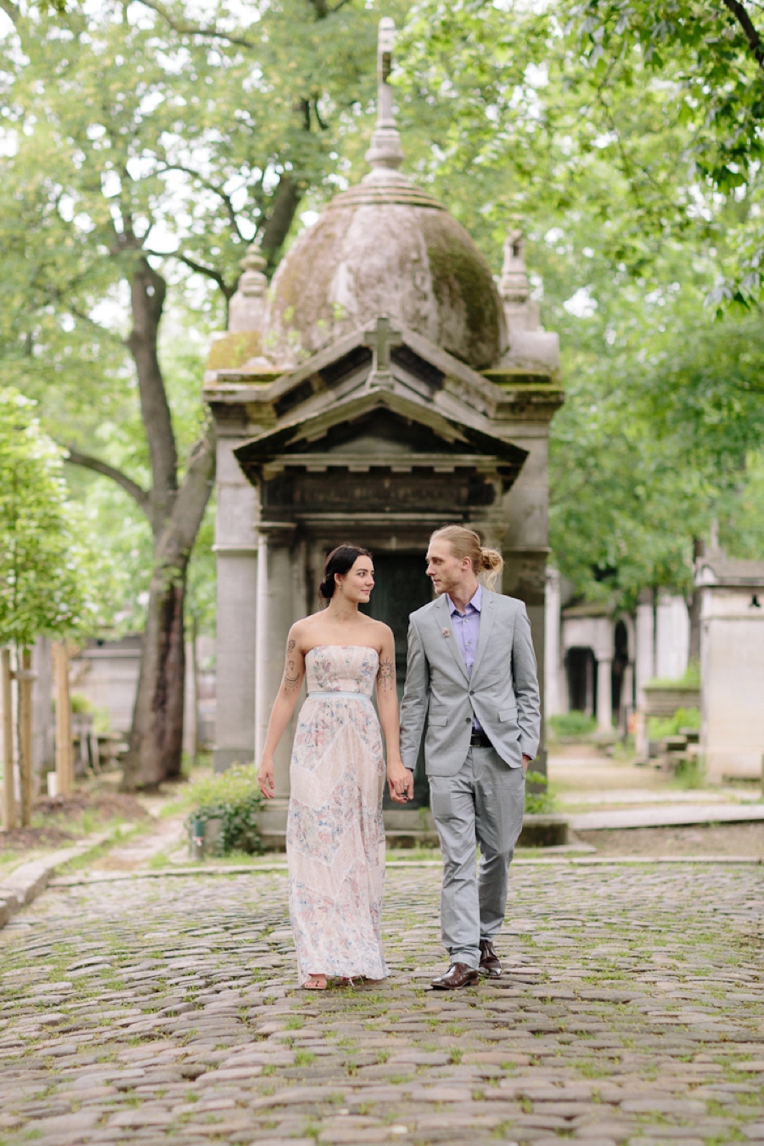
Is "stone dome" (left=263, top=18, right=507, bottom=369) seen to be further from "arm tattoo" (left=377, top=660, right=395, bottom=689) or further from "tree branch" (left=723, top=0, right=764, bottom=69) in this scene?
"arm tattoo" (left=377, top=660, right=395, bottom=689)

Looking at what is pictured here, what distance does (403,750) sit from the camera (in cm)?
616

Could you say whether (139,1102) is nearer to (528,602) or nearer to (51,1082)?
(51,1082)

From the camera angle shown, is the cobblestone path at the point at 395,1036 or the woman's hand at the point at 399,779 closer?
the cobblestone path at the point at 395,1036

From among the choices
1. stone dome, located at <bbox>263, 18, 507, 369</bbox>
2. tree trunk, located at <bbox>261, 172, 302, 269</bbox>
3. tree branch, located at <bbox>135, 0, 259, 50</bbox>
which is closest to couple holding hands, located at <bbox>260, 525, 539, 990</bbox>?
stone dome, located at <bbox>263, 18, 507, 369</bbox>

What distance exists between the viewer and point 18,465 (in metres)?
15.8

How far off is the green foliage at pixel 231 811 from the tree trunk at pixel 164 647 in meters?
9.03

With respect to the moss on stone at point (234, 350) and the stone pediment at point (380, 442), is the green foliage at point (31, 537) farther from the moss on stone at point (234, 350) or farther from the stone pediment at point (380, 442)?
the stone pediment at point (380, 442)

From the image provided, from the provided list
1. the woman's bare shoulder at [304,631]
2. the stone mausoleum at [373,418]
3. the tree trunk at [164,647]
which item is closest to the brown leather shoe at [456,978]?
A: the woman's bare shoulder at [304,631]

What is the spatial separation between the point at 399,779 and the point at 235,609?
8.51 meters

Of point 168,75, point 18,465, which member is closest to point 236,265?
point 168,75

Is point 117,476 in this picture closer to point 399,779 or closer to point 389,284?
point 389,284

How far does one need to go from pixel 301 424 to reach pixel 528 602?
3216 millimetres

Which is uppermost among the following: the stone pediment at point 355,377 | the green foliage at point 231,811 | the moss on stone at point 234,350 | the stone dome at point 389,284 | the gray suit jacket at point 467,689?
the stone dome at point 389,284

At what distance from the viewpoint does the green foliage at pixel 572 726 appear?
121 feet
